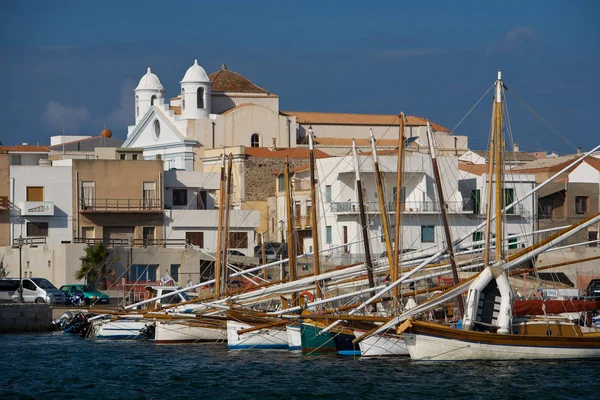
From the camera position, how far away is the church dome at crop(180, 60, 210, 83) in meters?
99.5

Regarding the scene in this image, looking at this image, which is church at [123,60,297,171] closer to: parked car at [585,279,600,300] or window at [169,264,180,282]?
window at [169,264,180,282]

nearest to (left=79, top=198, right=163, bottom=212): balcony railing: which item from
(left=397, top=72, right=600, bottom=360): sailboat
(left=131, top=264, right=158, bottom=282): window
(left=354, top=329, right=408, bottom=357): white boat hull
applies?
(left=131, top=264, right=158, bottom=282): window

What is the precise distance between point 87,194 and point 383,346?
34862 mm

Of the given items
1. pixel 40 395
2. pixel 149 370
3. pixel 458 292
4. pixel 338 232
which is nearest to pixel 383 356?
pixel 458 292

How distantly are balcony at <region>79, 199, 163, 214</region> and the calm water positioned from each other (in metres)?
27.4

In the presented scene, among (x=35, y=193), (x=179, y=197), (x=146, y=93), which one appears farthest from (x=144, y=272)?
(x=146, y=93)

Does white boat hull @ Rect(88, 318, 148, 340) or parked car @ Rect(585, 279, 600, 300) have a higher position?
parked car @ Rect(585, 279, 600, 300)

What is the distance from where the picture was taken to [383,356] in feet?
131

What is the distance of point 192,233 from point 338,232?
8.54 m

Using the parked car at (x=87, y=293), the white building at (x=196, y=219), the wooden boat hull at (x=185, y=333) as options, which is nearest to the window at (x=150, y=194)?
the white building at (x=196, y=219)

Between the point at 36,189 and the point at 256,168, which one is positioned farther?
the point at 256,168

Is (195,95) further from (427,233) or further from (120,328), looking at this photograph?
(120,328)

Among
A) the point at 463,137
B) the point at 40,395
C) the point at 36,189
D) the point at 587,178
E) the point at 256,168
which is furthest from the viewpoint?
the point at 463,137

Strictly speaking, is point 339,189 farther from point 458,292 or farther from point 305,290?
point 458,292
